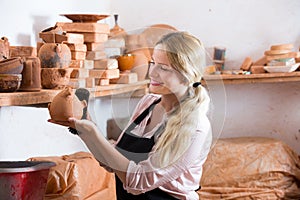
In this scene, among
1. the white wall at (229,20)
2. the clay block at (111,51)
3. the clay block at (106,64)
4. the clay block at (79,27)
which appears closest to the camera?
the clay block at (111,51)

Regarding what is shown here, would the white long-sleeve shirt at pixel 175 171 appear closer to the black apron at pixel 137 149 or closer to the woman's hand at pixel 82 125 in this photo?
the black apron at pixel 137 149

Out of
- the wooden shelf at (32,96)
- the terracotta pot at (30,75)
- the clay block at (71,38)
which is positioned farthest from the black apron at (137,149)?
the clay block at (71,38)

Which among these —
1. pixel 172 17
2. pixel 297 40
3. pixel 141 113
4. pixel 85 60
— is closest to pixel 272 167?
pixel 297 40

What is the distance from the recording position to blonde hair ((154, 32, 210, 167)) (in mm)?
1669

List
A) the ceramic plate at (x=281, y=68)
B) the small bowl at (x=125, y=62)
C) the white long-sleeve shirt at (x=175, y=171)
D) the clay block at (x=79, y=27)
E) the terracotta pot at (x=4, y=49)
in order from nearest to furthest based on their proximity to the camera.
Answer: the white long-sleeve shirt at (x=175, y=171), the terracotta pot at (x=4, y=49), the small bowl at (x=125, y=62), the clay block at (x=79, y=27), the ceramic plate at (x=281, y=68)

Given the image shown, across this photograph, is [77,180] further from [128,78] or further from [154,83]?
[154,83]

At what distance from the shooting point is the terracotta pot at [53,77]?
2.18 m

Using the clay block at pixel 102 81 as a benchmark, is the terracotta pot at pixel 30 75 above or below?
above

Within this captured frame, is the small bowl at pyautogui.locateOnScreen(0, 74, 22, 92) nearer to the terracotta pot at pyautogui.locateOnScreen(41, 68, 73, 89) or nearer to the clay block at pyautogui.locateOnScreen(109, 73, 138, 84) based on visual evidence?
the terracotta pot at pyautogui.locateOnScreen(41, 68, 73, 89)

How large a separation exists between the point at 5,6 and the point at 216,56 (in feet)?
6.33

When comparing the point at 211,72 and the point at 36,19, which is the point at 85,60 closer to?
the point at 36,19

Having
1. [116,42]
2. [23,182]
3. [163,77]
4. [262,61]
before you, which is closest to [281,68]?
[262,61]

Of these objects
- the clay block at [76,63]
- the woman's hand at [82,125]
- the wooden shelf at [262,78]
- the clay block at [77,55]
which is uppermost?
the clay block at [77,55]

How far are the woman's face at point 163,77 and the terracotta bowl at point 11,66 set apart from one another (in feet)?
1.71
